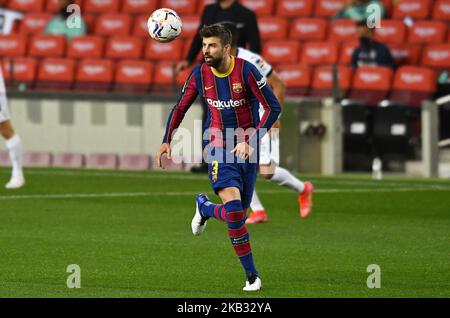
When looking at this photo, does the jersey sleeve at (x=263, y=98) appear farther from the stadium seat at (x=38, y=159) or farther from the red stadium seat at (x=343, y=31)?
the red stadium seat at (x=343, y=31)

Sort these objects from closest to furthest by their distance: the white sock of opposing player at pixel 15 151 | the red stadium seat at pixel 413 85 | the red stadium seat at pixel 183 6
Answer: the white sock of opposing player at pixel 15 151 → the red stadium seat at pixel 413 85 → the red stadium seat at pixel 183 6

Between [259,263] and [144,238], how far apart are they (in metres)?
1.95

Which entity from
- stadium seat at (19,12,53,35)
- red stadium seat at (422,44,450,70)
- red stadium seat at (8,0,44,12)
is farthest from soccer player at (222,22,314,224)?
red stadium seat at (8,0,44,12)

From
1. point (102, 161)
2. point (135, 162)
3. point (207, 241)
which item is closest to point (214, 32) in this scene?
point (207, 241)

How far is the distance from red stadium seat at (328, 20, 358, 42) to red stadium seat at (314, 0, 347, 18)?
2.68 feet

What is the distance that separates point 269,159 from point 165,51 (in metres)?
10.5

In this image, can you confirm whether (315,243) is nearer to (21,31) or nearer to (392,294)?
(392,294)

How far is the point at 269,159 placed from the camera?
13961 millimetres

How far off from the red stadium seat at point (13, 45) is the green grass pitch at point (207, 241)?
664 cm

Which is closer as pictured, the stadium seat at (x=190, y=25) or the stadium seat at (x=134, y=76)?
the stadium seat at (x=134, y=76)

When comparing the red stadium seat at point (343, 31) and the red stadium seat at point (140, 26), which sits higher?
the red stadium seat at point (140, 26)

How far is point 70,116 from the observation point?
21938mm

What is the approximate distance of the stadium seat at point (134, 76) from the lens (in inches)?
914

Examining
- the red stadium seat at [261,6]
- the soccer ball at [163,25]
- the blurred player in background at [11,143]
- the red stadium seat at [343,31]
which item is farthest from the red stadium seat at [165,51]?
the soccer ball at [163,25]
